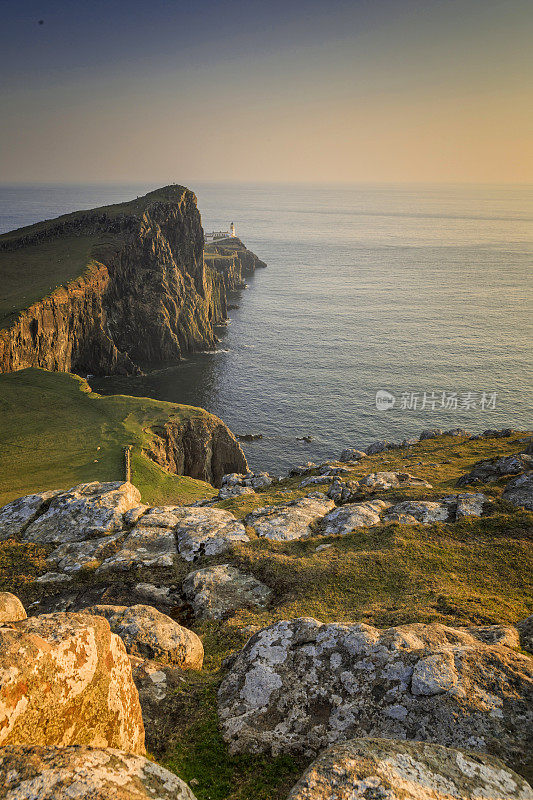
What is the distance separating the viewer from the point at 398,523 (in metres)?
26.4

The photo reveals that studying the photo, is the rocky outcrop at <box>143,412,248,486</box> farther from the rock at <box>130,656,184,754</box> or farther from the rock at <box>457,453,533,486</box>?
the rock at <box>130,656,184,754</box>

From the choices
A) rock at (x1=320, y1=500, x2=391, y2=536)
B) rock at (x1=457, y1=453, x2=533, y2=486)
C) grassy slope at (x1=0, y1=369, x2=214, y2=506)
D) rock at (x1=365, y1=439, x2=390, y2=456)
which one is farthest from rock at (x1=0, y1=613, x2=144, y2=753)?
rock at (x1=365, y1=439, x2=390, y2=456)

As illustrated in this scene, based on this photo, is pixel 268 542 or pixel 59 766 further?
pixel 268 542

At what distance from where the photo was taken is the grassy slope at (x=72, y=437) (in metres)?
43.4

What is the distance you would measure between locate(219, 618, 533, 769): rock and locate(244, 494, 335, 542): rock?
1231cm

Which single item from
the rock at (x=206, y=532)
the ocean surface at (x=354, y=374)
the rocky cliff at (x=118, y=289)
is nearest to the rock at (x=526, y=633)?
the rock at (x=206, y=532)

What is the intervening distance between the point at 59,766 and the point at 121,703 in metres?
3.01

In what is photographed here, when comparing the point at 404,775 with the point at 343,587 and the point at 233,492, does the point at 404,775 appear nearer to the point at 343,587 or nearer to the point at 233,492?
the point at 343,587

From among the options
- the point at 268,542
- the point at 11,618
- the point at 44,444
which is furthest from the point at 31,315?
the point at 11,618

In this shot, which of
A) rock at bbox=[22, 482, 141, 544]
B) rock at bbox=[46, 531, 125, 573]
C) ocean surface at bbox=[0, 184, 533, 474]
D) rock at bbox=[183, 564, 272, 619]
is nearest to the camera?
rock at bbox=[183, 564, 272, 619]

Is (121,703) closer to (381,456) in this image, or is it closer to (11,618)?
(11,618)

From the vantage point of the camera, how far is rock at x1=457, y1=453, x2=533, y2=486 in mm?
33656

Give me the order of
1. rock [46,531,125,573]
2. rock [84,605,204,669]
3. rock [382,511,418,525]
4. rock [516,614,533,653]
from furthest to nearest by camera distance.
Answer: rock [382,511,418,525] → rock [46,531,125,573] → rock [84,605,204,669] → rock [516,614,533,653]

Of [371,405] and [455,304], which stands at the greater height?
[455,304]
